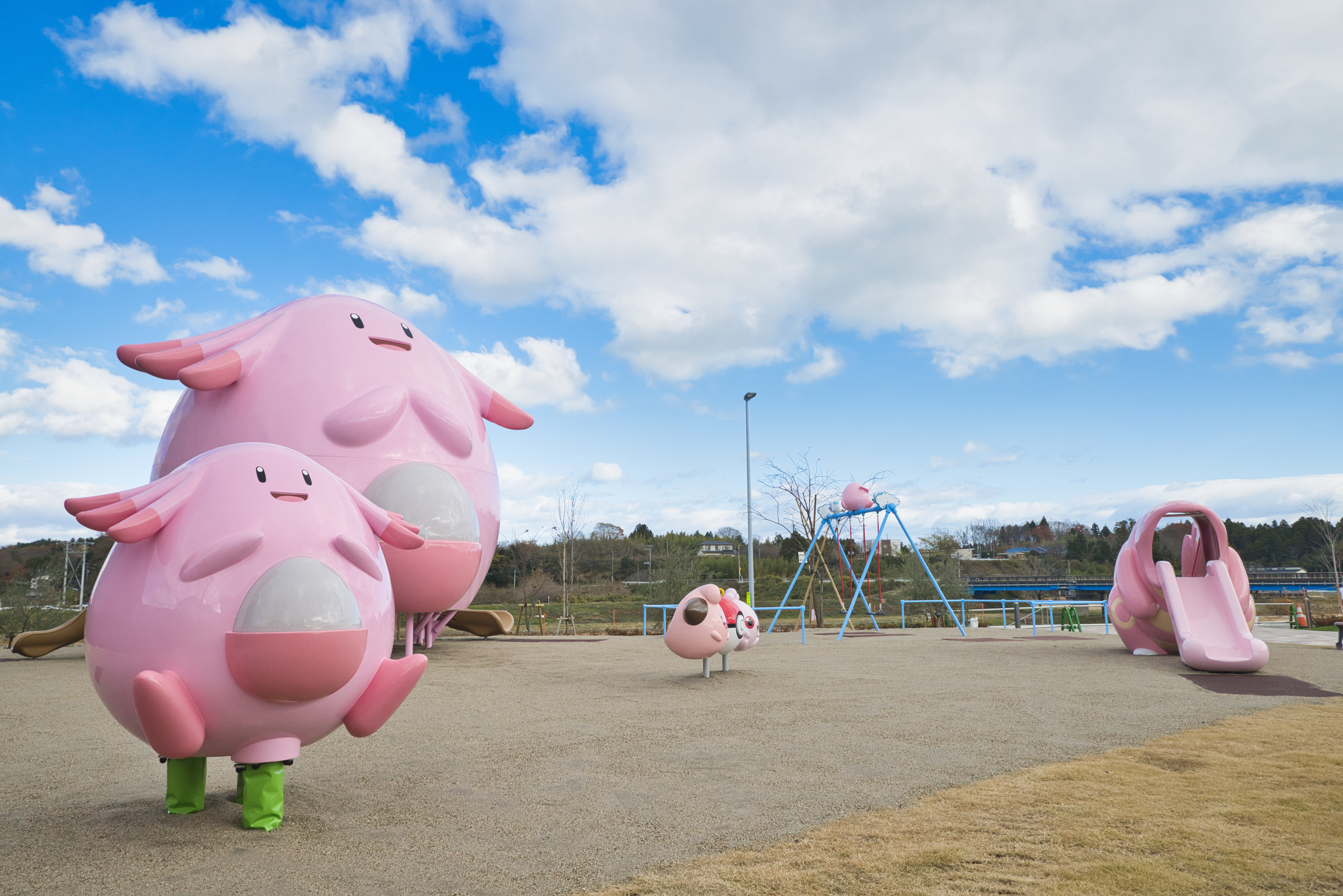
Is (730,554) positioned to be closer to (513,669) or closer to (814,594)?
(814,594)

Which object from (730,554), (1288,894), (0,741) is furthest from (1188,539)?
(730,554)

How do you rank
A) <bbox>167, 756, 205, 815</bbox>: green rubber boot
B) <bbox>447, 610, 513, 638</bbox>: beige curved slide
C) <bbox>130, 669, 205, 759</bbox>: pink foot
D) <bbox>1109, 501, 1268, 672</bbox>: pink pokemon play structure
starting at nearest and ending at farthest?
<bbox>130, 669, 205, 759</bbox>: pink foot < <bbox>167, 756, 205, 815</bbox>: green rubber boot < <bbox>1109, 501, 1268, 672</bbox>: pink pokemon play structure < <bbox>447, 610, 513, 638</bbox>: beige curved slide

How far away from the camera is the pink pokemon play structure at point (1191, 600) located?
1237cm

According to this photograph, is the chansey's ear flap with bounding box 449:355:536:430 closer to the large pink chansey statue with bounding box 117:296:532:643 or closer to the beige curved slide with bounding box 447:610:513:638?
the large pink chansey statue with bounding box 117:296:532:643

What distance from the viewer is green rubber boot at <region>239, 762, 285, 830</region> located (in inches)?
185

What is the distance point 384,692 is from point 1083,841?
4016 millimetres

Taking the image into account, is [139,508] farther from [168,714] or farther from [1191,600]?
[1191,600]

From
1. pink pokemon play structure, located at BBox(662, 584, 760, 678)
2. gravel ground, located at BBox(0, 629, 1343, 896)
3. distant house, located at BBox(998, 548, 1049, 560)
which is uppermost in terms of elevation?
distant house, located at BBox(998, 548, 1049, 560)

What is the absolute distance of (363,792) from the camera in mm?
5684

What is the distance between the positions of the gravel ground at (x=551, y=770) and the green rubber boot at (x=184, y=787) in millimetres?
120

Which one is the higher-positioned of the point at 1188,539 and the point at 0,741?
the point at 1188,539

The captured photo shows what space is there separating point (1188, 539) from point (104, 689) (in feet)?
55.3

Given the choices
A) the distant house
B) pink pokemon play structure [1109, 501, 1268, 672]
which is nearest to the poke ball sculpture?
pink pokemon play structure [1109, 501, 1268, 672]

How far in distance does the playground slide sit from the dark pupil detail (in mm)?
7424
